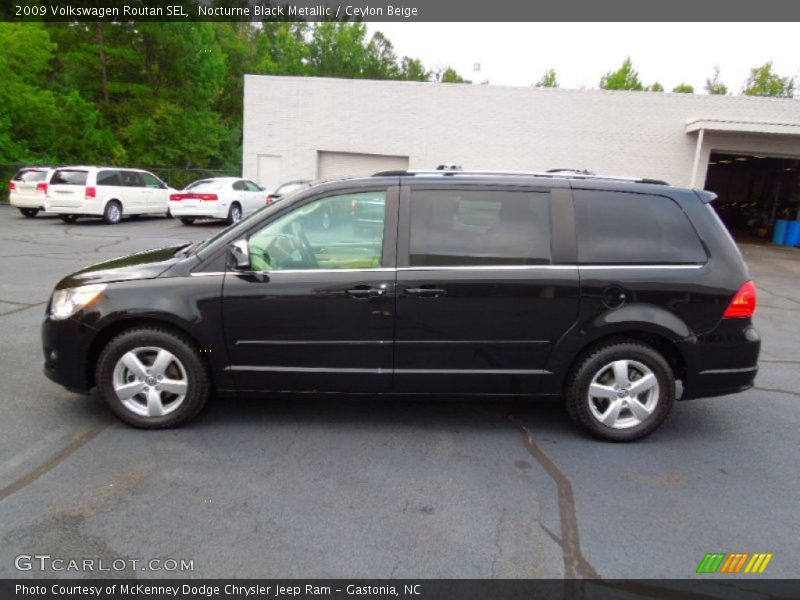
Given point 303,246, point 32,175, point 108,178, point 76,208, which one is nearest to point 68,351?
point 303,246

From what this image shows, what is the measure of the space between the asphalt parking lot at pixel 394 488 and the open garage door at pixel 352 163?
1754 centimetres

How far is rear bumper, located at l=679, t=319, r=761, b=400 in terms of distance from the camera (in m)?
3.87

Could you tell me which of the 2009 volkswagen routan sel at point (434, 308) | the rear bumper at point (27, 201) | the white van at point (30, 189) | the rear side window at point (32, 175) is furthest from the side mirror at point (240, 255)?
the rear side window at point (32, 175)

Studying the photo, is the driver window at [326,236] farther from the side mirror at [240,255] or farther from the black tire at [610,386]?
the black tire at [610,386]

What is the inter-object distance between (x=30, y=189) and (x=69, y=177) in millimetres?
1900

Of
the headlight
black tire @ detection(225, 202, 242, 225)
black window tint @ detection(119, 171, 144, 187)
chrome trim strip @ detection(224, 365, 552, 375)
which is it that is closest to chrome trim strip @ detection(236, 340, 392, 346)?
chrome trim strip @ detection(224, 365, 552, 375)

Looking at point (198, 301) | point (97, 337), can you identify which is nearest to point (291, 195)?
point (198, 301)

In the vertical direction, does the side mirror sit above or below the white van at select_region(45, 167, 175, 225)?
above

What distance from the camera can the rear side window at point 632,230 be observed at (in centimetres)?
389

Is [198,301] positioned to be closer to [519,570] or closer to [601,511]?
[519,570]

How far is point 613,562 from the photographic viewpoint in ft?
8.88

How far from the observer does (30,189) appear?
17469mm

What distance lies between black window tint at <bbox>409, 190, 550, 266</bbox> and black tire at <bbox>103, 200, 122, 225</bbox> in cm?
1606

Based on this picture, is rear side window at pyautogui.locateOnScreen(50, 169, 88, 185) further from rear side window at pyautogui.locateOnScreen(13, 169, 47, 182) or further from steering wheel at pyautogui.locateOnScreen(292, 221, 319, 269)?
steering wheel at pyautogui.locateOnScreen(292, 221, 319, 269)
